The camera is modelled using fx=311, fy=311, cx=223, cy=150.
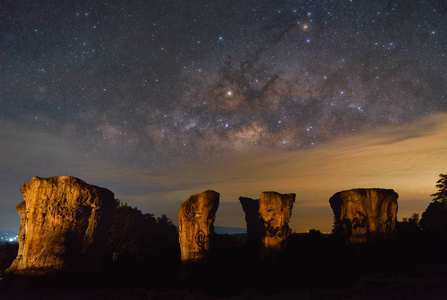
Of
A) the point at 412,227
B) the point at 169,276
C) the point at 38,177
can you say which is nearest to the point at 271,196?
the point at 169,276

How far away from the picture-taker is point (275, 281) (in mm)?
25188

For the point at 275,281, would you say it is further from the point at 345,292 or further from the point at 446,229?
the point at 446,229

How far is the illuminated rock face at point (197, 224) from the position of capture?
82.4 ft

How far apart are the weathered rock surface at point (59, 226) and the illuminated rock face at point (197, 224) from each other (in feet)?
21.2

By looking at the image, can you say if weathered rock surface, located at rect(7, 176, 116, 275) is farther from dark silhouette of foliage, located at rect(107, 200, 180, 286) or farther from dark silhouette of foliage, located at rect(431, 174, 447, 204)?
dark silhouette of foliage, located at rect(431, 174, 447, 204)

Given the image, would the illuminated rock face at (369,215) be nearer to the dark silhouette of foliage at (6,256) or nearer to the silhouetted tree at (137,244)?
the silhouetted tree at (137,244)

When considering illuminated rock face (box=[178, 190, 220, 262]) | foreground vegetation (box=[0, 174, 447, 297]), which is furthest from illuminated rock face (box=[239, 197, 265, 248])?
illuminated rock face (box=[178, 190, 220, 262])

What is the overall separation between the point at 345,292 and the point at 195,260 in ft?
40.0

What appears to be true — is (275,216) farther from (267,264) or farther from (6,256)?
(6,256)

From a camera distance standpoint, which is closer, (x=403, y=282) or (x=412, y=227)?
(x=403, y=282)

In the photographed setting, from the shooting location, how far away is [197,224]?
2564cm

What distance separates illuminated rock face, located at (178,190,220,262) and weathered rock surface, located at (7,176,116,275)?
6.46m

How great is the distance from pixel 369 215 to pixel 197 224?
1417cm

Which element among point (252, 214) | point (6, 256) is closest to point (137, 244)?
point (6, 256)
